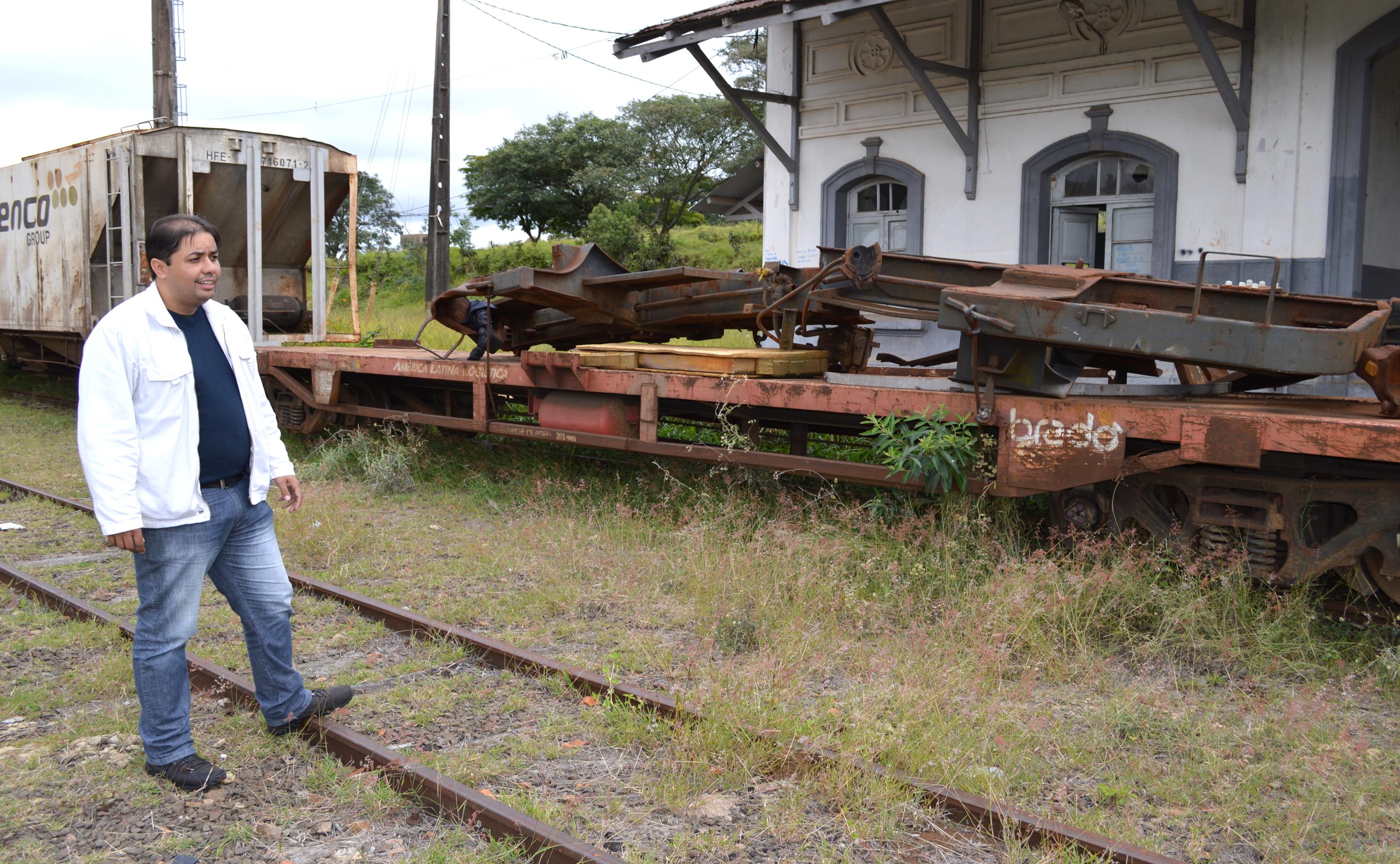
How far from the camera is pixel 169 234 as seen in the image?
340 cm

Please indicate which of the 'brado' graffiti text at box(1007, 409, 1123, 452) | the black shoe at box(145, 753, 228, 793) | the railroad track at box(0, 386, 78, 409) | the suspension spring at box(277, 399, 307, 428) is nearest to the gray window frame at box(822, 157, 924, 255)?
the suspension spring at box(277, 399, 307, 428)

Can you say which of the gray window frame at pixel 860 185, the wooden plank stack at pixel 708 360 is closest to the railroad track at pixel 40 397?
the wooden plank stack at pixel 708 360

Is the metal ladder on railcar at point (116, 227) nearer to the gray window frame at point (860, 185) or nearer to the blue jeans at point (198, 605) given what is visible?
the gray window frame at point (860, 185)

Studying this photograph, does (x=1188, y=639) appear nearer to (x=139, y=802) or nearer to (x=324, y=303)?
(x=139, y=802)

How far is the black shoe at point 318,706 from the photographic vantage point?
3949 mm

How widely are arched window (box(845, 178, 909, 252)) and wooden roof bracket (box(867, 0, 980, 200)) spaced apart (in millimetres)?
966

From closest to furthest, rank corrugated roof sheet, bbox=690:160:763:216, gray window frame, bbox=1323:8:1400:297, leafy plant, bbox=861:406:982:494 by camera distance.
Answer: leafy plant, bbox=861:406:982:494
gray window frame, bbox=1323:8:1400:297
corrugated roof sheet, bbox=690:160:763:216

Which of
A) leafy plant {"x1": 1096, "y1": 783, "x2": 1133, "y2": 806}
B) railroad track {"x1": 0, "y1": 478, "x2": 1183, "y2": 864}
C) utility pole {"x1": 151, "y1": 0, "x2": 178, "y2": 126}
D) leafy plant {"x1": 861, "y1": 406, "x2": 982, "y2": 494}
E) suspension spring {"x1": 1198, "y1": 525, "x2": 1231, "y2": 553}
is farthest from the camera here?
utility pole {"x1": 151, "y1": 0, "x2": 178, "y2": 126}

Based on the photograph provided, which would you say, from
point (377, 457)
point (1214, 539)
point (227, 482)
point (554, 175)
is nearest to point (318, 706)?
point (227, 482)

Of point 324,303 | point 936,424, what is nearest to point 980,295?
point 936,424

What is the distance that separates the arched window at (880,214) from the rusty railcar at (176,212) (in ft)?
20.0

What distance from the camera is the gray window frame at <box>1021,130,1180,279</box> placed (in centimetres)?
1052

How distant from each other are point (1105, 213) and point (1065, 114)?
1134 millimetres

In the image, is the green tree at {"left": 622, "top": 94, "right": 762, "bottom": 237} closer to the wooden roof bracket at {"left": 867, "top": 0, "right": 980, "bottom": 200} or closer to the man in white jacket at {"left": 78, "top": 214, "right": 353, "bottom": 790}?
the wooden roof bracket at {"left": 867, "top": 0, "right": 980, "bottom": 200}
